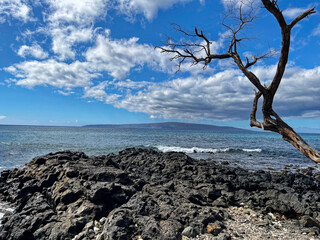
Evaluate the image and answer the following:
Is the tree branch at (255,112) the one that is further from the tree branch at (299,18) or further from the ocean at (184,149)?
the ocean at (184,149)

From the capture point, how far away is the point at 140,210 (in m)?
6.52

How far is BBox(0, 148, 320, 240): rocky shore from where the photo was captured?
5836 mm

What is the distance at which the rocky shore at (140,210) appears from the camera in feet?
19.1

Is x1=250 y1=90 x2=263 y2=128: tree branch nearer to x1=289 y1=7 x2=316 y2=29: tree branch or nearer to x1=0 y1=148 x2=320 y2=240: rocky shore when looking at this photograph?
x1=289 y1=7 x2=316 y2=29: tree branch

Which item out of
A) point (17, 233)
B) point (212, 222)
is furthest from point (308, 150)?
point (17, 233)

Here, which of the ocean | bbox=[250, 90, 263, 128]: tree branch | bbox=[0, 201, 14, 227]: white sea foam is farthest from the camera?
the ocean

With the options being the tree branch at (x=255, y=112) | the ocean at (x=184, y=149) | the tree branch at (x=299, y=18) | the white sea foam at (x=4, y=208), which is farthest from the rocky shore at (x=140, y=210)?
the ocean at (x=184, y=149)

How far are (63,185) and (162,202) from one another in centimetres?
407

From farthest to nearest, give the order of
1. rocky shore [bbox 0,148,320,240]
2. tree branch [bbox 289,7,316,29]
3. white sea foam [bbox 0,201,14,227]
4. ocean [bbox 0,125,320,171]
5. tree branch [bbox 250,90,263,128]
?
ocean [bbox 0,125,320,171] → white sea foam [bbox 0,201,14,227] → rocky shore [bbox 0,148,320,240] → tree branch [bbox 250,90,263,128] → tree branch [bbox 289,7,316,29]

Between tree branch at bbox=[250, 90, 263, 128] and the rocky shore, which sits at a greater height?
tree branch at bbox=[250, 90, 263, 128]

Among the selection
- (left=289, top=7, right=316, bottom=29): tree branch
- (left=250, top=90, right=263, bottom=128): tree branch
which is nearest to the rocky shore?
(left=250, top=90, right=263, bottom=128): tree branch

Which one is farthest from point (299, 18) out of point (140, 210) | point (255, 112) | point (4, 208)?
point (4, 208)

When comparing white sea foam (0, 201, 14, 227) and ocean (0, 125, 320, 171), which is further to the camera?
ocean (0, 125, 320, 171)

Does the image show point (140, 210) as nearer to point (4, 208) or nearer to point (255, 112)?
point (255, 112)
